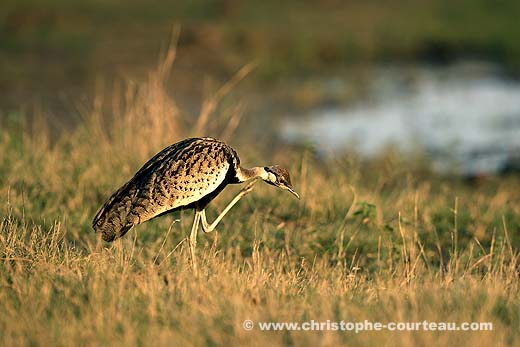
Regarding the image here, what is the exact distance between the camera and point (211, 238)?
5926 mm

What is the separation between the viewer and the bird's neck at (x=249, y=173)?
5.08 meters

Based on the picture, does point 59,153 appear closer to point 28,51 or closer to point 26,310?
point 26,310

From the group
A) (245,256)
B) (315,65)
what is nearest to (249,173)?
(245,256)

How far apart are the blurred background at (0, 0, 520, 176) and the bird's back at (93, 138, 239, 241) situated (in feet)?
17.2

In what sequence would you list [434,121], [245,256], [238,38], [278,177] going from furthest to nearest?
[238,38]
[434,121]
[245,256]
[278,177]

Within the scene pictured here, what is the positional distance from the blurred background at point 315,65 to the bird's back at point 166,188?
206 inches

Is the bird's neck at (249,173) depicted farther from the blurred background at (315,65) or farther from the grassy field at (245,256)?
the blurred background at (315,65)

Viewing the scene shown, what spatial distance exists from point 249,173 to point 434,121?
7.43m

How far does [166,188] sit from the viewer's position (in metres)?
4.71

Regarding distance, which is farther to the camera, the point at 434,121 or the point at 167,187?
the point at 434,121

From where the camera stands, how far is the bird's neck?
5.08 meters

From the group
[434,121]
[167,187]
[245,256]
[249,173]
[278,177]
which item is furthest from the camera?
[434,121]

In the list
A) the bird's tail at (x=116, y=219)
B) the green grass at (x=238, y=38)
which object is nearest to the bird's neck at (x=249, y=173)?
the bird's tail at (x=116, y=219)

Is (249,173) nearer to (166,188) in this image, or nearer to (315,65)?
(166,188)
